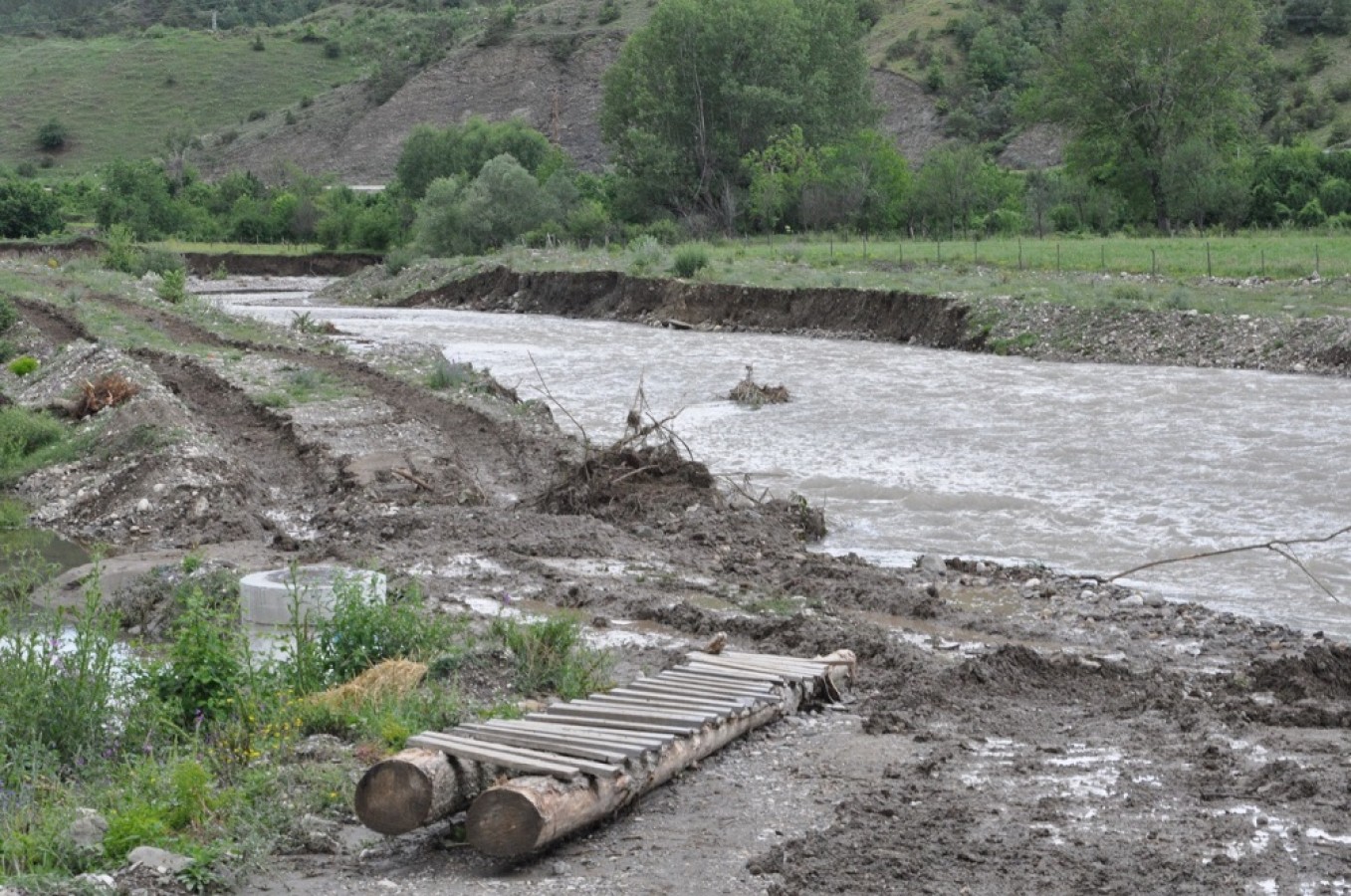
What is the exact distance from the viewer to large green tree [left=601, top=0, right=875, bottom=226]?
77812 mm

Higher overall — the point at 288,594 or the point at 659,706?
the point at 288,594

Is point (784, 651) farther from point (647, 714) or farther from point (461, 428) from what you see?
point (461, 428)

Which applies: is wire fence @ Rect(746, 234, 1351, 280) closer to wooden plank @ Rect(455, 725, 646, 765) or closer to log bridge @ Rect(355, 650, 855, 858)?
log bridge @ Rect(355, 650, 855, 858)

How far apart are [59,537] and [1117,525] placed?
11.4 meters

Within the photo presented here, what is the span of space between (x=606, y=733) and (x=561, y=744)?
36 cm

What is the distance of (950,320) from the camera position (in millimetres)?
37656

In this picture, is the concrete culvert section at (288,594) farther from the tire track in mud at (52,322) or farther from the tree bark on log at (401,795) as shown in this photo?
the tire track in mud at (52,322)

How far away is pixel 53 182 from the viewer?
11588cm

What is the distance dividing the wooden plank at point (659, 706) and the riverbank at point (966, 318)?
2310 centimetres

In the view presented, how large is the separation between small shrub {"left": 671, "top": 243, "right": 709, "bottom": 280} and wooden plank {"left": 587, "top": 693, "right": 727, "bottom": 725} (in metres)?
41.4

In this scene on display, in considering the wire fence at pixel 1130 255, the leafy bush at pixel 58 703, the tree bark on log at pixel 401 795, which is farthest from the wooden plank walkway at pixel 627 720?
the wire fence at pixel 1130 255

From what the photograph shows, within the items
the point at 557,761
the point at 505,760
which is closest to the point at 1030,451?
the point at 557,761

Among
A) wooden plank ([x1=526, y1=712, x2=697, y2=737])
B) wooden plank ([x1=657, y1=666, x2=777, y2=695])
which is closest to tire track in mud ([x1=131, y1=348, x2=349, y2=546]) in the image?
wooden plank ([x1=657, y1=666, x2=777, y2=695])

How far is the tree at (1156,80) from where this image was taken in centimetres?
6134
